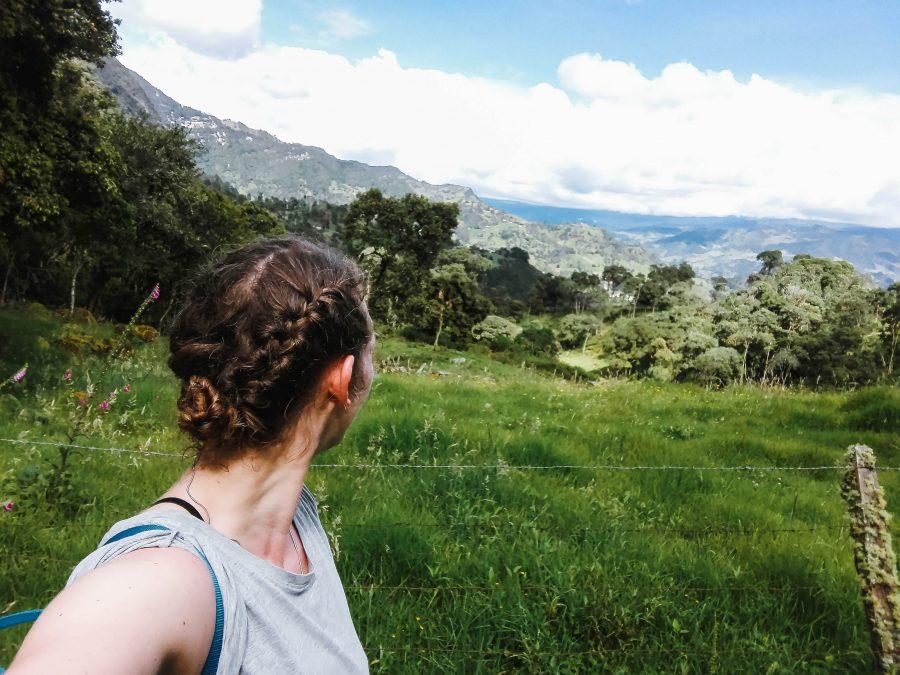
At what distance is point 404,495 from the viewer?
4523mm

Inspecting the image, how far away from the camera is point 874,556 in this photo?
307 cm

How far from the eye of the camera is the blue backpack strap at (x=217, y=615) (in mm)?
1029

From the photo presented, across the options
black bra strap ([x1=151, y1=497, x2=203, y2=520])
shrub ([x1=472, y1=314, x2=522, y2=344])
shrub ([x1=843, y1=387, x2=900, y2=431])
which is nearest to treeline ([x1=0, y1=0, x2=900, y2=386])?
shrub ([x1=472, y1=314, x2=522, y2=344])

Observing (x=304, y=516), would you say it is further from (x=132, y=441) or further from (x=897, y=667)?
(x=132, y=441)

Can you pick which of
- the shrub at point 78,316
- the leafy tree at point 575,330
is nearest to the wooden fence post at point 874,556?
the shrub at point 78,316

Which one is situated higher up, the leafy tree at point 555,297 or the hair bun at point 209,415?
the hair bun at point 209,415

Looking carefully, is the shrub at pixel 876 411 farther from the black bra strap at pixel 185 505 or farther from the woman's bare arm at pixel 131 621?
the woman's bare arm at pixel 131 621

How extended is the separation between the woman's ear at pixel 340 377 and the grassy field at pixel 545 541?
1.96m

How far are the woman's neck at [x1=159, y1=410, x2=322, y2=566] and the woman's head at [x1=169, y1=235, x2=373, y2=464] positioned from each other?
40 millimetres

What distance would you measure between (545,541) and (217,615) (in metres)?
3.04

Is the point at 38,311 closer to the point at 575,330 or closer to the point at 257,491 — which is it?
the point at 257,491

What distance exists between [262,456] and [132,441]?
501 centimetres

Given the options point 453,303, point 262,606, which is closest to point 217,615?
point 262,606

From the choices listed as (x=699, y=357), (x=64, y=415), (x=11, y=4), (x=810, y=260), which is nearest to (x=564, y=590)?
(x=64, y=415)
